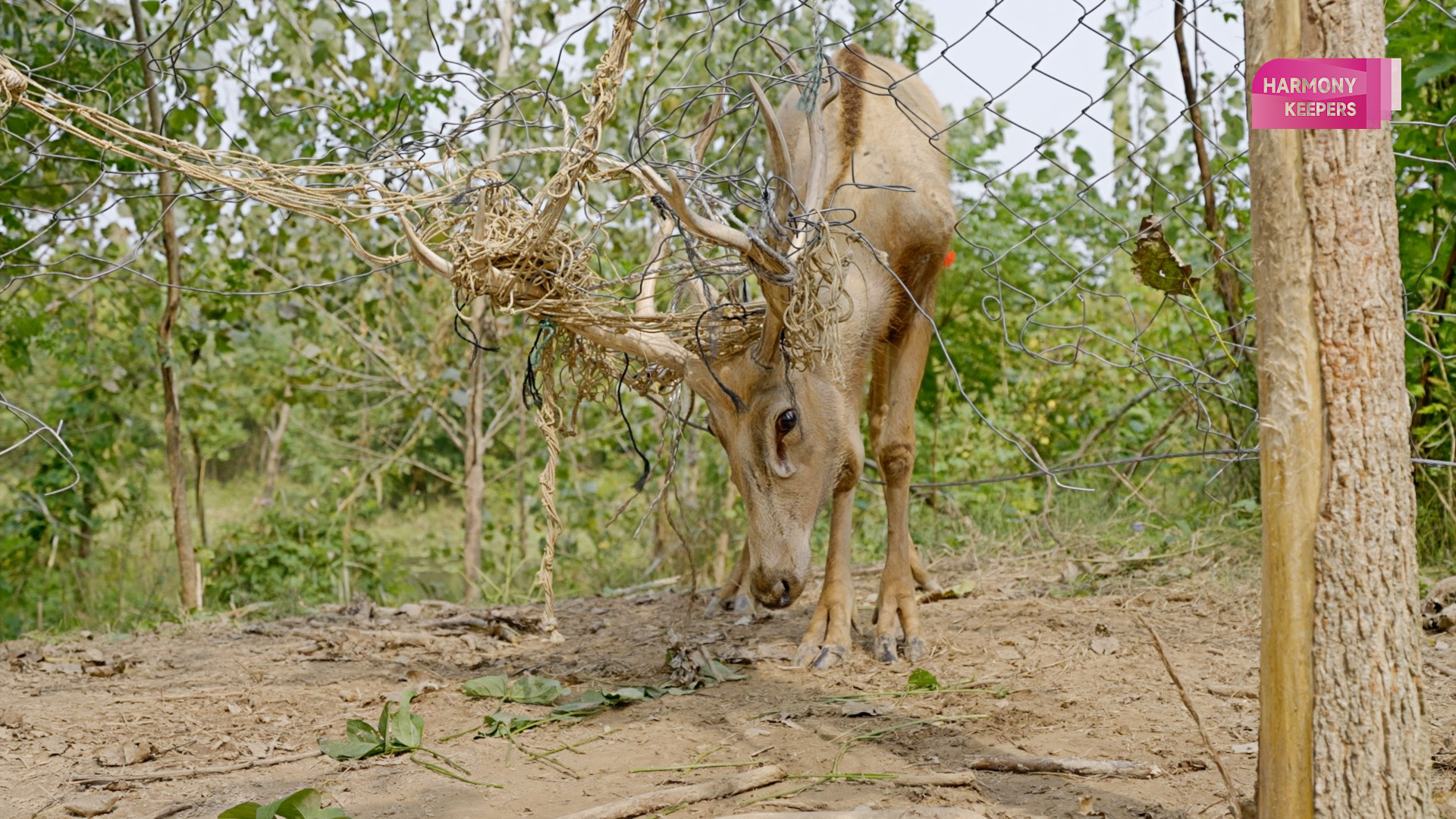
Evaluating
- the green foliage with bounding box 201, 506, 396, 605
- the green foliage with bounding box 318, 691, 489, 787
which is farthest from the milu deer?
the green foliage with bounding box 201, 506, 396, 605

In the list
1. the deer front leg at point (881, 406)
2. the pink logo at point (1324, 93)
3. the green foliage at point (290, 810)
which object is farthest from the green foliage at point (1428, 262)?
the green foliage at point (290, 810)

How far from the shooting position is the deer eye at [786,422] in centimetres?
383

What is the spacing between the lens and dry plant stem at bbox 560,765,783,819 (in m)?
2.53

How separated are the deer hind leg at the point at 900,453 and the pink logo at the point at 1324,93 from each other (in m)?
2.56

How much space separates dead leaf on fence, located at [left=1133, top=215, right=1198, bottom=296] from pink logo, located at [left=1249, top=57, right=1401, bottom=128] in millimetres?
1291

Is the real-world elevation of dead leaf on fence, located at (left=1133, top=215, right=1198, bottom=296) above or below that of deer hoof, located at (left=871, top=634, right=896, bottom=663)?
above

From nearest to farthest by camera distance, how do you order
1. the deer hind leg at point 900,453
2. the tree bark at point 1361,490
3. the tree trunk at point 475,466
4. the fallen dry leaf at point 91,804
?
the tree bark at point 1361,490, the fallen dry leaf at point 91,804, the deer hind leg at point 900,453, the tree trunk at point 475,466

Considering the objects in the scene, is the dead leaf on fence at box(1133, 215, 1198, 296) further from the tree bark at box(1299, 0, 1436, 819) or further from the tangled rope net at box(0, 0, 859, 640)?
the tree bark at box(1299, 0, 1436, 819)

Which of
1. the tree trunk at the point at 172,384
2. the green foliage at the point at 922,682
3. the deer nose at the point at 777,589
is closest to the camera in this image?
the green foliage at the point at 922,682

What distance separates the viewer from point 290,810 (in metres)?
2.52

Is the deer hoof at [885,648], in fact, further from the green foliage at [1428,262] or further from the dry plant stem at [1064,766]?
the green foliage at [1428,262]

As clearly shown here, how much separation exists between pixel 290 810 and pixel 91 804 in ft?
2.43

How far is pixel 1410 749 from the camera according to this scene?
181 centimetres

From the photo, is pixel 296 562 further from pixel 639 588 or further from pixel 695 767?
pixel 695 767
